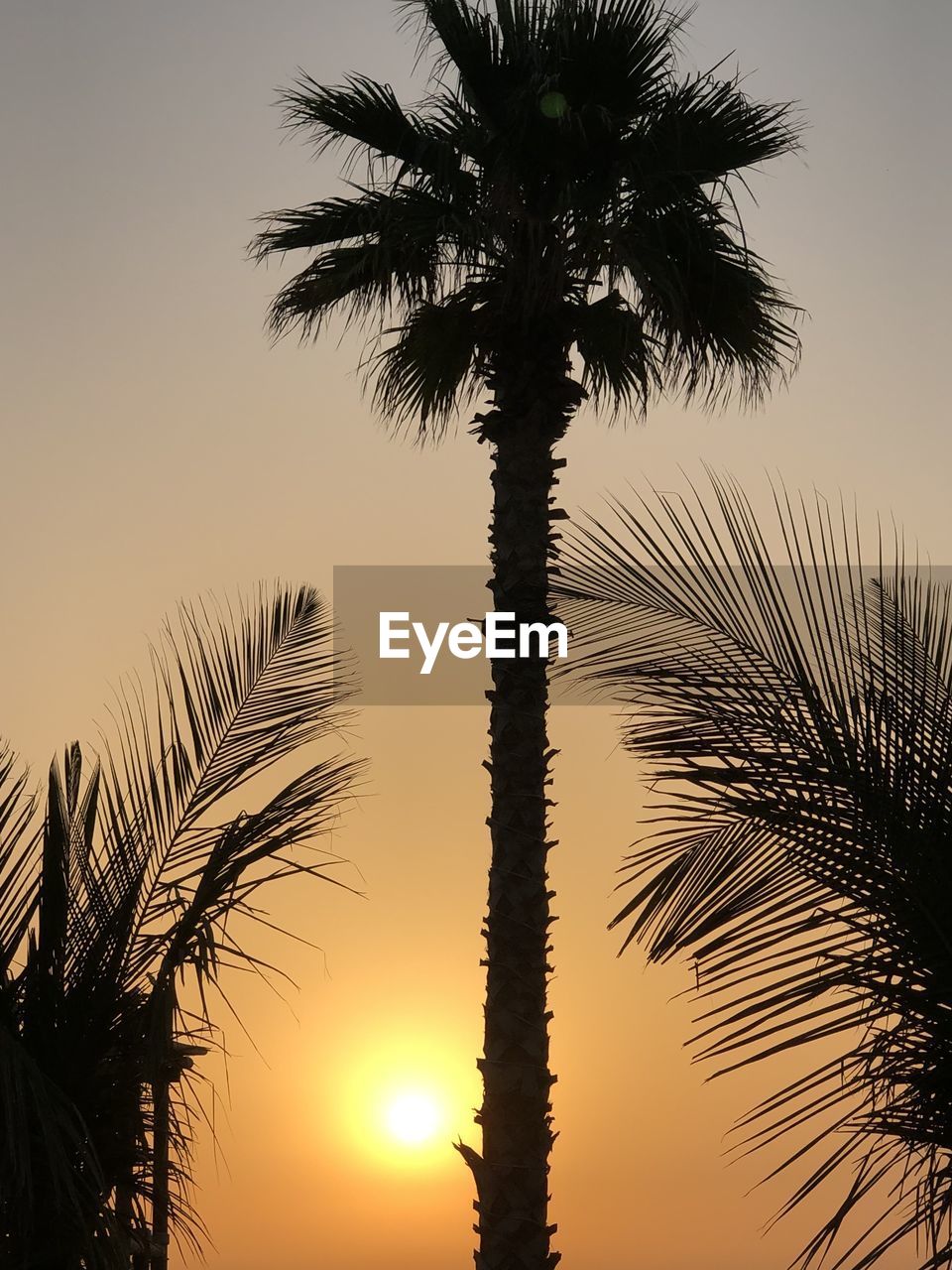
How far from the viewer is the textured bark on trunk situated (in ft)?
26.9

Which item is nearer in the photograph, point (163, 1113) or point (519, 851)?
point (163, 1113)

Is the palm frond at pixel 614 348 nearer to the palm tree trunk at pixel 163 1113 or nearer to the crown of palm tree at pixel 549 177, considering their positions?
the crown of palm tree at pixel 549 177

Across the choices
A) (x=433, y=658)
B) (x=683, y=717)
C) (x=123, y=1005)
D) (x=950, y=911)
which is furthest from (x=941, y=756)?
(x=433, y=658)

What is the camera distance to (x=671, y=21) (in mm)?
8672

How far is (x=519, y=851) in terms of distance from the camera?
8688 millimetres

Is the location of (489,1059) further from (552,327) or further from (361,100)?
(361,100)

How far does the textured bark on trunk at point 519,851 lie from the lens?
8.20 meters

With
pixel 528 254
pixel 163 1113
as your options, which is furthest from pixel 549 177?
pixel 163 1113

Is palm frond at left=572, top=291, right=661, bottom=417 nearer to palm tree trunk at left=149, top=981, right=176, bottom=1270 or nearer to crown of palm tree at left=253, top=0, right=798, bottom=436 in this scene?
crown of palm tree at left=253, top=0, right=798, bottom=436

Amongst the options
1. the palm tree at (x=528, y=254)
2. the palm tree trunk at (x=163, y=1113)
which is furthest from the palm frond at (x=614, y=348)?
the palm tree trunk at (x=163, y=1113)

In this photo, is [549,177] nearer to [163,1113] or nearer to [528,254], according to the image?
[528,254]

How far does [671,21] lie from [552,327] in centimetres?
199

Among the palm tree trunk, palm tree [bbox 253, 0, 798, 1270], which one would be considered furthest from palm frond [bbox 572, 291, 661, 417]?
the palm tree trunk

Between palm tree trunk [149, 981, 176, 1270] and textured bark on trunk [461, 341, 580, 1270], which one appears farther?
textured bark on trunk [461, 341, 580, 1270]
